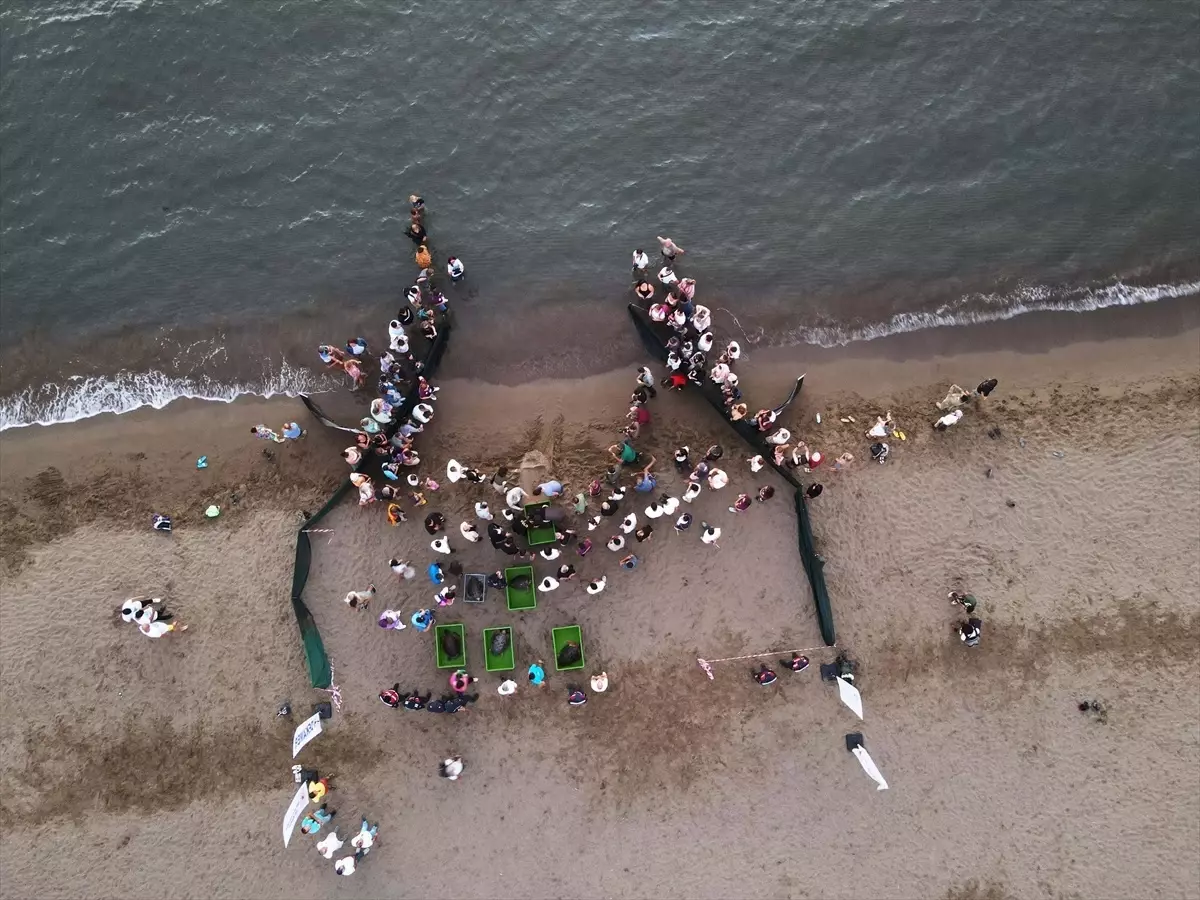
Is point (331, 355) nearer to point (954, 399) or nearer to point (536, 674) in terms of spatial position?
point (536, 674)

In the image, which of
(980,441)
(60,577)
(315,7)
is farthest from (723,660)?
(315,7)

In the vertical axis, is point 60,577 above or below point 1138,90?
below

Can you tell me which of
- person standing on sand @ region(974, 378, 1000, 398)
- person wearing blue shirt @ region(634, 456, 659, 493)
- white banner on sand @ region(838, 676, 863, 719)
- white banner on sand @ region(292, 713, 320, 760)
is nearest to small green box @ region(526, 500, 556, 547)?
person wearing blue shirt @ region(634, 456, 659, 493)

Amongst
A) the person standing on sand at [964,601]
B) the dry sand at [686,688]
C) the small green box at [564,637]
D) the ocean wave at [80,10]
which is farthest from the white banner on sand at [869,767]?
the ocean wave at [80,10]

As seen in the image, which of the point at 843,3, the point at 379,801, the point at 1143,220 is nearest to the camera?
the point at 379,801

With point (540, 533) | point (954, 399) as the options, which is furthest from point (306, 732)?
point (954, 399)

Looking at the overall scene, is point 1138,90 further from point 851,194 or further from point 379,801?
point 379,801

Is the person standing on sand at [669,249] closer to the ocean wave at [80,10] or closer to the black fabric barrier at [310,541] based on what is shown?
the black fabric barrier at [310,541]
